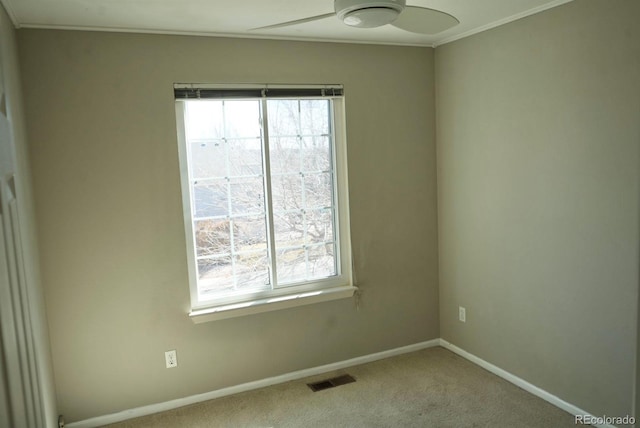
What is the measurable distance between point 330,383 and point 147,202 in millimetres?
1690

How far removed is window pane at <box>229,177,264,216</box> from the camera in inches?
124

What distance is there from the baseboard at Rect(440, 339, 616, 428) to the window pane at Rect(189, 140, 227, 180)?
Answer: 2160 millimetres

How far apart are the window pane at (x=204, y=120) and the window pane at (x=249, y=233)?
1.92 ft

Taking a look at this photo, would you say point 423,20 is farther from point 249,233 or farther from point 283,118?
point 249,233

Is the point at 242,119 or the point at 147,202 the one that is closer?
the point at 147,202

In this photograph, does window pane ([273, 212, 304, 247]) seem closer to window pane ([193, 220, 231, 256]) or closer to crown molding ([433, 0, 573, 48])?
window pane ([193, 220, 231, 256])

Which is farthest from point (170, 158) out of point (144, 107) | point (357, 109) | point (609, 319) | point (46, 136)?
point (609, 319)

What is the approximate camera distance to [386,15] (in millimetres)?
1831

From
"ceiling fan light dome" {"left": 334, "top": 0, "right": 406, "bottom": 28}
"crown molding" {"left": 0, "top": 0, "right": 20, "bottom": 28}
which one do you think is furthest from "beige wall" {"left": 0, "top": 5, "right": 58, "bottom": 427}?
"ceiling fan light dome" {"left": 334, "top": 0, "right": 406, "bottom": 28}

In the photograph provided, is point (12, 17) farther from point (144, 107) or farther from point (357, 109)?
point (357, 109)

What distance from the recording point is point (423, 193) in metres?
3.64

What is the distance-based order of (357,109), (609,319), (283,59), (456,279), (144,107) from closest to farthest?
(609,319)
(144,107)
(283,59)
(357,109)
(456,279)

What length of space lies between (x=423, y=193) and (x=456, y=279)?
0.69m

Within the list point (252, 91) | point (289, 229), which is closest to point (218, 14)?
point (252, 91)
